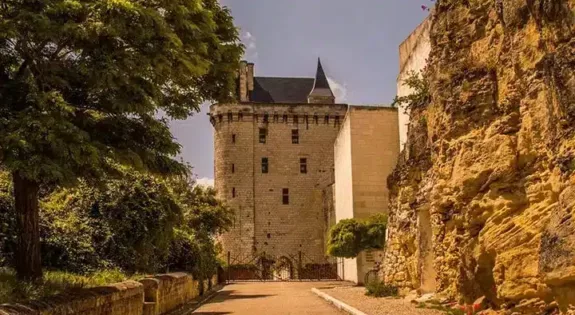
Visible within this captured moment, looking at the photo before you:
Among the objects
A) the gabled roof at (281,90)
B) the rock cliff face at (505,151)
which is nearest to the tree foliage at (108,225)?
the rock cliff face at (505,151)

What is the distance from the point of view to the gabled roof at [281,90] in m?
62.5

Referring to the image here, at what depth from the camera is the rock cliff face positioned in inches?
273

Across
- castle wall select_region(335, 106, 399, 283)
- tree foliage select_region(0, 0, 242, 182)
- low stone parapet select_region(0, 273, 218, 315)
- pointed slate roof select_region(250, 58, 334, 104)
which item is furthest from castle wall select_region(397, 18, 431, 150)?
pointed slate roof select_region(250, 58, 334, 104)

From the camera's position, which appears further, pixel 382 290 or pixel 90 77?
pixel 382 290

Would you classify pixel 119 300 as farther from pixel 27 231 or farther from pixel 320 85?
pixel 320 85

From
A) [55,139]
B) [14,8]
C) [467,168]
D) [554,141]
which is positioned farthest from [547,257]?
[14,8]

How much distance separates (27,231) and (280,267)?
4536 centimetres

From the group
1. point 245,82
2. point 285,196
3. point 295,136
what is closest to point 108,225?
point 285,196

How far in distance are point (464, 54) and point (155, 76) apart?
584cm

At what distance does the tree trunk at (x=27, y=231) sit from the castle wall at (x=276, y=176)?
44441mm

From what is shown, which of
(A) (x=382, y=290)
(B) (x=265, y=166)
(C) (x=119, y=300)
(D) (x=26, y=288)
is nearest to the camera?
(D) (x=26, y=288)

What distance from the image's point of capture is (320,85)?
6356 centimetres

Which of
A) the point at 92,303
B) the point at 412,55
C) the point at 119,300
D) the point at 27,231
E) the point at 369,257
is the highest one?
the point at 412,55

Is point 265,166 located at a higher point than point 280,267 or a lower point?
higher
